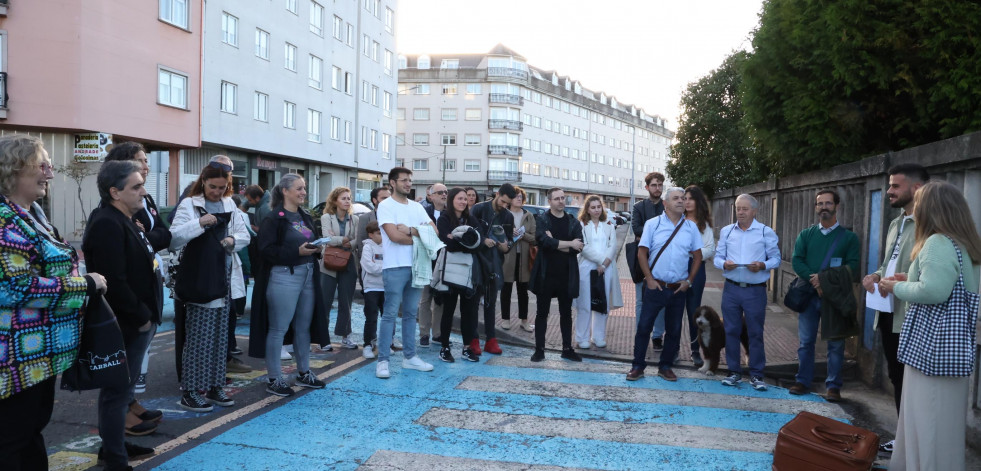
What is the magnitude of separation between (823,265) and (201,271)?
17.9ft

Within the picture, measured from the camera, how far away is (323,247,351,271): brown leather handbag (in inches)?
313

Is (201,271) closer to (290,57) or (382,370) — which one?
(382,370)

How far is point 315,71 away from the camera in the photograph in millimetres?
35750

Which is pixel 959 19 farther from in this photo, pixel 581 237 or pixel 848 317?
pixel 581 237

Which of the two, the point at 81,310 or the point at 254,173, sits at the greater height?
the point at 254,173

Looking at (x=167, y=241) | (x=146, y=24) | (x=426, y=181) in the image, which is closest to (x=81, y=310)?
(x=167, y=241)

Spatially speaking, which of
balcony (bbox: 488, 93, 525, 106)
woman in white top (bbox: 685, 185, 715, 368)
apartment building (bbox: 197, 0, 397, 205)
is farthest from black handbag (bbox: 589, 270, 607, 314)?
balcony (bbox: 488, 93, 525, 106)

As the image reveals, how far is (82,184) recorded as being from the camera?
21734 millimetres

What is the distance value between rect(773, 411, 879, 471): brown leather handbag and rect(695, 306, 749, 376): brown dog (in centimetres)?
262

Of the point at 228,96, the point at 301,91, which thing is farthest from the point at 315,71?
the point at 228,96

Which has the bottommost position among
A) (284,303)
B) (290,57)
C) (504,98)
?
(284,303)

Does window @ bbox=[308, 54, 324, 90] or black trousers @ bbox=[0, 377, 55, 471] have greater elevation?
window @ bbox=[308, 54, 324, 90]

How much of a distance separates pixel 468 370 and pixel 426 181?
221 ft

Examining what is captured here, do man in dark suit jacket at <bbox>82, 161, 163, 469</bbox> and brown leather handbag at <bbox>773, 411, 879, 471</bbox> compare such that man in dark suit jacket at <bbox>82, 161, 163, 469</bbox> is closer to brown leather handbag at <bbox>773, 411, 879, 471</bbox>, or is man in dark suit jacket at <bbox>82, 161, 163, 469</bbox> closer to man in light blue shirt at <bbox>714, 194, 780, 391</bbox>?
brown leather handbag at <bbox>773, 411, 879, 471</bbox>
